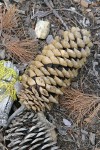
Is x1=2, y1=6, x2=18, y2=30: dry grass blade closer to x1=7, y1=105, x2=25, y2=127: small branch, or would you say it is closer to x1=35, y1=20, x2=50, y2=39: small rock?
x1=35, y1=20, x2=50, y2=39: small rock

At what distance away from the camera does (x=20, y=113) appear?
2.05 metres

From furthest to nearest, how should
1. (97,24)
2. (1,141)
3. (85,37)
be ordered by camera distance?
(97,24)
(85,37)
(1,141)

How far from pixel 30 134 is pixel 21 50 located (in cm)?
48

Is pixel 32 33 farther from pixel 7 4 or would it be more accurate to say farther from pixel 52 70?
pixel 52 70

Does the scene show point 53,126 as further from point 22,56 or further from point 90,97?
point 22,56

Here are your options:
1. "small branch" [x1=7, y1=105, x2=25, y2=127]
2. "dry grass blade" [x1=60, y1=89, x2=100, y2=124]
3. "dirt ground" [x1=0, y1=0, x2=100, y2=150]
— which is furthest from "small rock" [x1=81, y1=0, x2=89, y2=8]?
"small branch" [x1=7, y1=105, x2=25, y2=127]

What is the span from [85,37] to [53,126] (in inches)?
18.5

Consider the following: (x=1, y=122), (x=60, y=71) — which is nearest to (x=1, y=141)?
(x=1, y=122)

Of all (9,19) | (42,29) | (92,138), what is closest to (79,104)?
(92,138)

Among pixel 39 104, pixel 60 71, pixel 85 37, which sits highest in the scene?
pixel 85 37

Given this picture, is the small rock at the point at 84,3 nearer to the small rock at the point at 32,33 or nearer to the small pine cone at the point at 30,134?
the small rock at the point at 32,33

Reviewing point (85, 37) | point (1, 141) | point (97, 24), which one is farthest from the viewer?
point (97, 24)

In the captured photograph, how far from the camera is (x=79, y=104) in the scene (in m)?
2.13

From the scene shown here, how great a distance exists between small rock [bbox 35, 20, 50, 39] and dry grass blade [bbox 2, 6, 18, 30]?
0.12 metres
